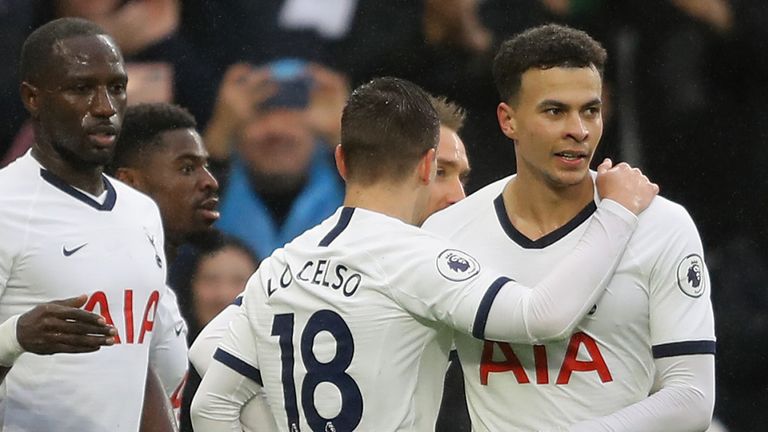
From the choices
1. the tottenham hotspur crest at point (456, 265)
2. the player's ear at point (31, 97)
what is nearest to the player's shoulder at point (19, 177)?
the player's ear at point (31, 97)

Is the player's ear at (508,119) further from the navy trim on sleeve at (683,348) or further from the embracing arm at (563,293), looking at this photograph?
the navy trim on sleeve at (683,348)

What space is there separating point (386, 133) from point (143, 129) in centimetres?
216

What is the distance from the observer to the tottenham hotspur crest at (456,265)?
299cm

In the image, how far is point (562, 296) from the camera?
9.77ft

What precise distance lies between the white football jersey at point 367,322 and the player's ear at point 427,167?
0.15 m

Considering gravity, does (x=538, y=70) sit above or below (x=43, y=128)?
above

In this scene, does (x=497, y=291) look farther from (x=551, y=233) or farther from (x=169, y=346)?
(x=169, y=346)

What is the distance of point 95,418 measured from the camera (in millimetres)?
3836

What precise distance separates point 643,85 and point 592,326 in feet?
9.94

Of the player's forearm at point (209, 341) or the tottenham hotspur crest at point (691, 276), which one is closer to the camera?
the tottenham hotspur crest at point (691, 276)

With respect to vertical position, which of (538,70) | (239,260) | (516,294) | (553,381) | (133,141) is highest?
(538,70)

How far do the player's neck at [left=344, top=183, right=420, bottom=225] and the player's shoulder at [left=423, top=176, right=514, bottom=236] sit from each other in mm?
229

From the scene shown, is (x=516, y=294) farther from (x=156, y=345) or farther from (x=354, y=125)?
(x=156, y=345)

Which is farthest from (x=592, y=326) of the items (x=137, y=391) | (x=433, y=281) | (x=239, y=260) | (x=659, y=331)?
(x=239, y=260)
